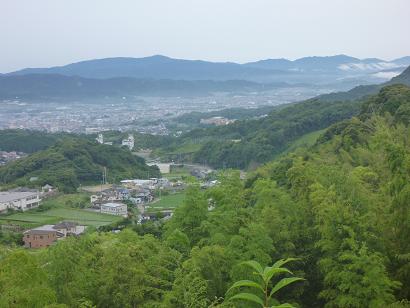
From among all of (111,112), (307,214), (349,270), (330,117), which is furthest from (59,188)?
(111,112)

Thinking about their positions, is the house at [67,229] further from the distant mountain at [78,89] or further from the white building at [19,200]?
the distant mountain at [78,89]

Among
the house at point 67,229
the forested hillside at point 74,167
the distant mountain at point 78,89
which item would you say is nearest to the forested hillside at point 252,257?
the house at point 67,229

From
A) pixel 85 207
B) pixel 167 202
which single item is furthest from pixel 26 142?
pixel 167 202

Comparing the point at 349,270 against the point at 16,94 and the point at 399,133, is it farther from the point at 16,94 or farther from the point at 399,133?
the point at 16,94

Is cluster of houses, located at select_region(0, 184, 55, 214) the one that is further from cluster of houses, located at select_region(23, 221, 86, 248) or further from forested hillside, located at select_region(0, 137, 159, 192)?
cluster of houses, located at select_region(23, 221, 86, 248)

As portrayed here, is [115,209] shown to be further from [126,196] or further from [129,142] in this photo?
[129,142]

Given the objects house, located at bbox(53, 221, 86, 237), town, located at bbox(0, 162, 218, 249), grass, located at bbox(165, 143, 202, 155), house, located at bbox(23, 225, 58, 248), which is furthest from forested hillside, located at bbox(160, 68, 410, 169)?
house, located at bbox(23, 225, 58, 248)
